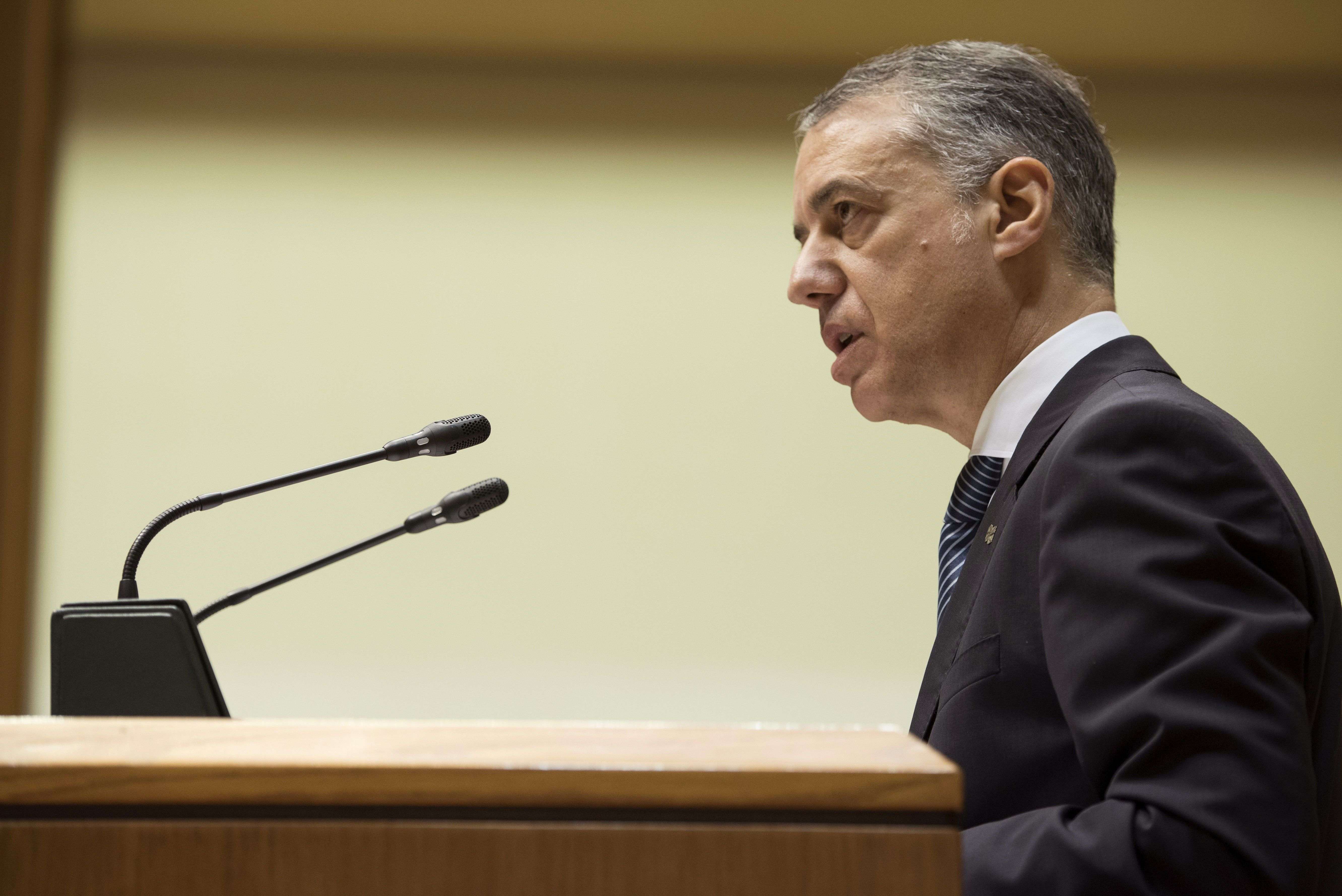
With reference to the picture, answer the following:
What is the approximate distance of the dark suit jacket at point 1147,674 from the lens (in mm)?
751

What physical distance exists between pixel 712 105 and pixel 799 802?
8.81 ft

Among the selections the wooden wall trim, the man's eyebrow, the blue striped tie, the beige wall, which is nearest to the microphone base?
the blue striped tie

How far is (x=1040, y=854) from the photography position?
2.46 feet

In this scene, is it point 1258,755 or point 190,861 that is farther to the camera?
point 1258,755

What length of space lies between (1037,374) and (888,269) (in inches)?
8.5

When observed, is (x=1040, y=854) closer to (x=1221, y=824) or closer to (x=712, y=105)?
(x=1221, y=824)

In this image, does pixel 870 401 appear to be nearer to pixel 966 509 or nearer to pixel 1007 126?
pixel 966 509

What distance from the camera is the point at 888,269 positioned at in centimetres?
133

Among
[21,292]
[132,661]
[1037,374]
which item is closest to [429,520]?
[132,661]

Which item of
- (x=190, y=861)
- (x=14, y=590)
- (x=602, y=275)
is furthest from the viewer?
(x=602, y=275)

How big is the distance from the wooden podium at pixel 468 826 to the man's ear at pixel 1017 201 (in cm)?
92

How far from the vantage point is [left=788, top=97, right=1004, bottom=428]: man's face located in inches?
51.1

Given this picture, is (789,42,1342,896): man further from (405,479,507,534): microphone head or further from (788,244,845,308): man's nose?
(405,479,507,534): microphone head

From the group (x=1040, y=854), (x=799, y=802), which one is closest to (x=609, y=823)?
(x=799, y=802)
